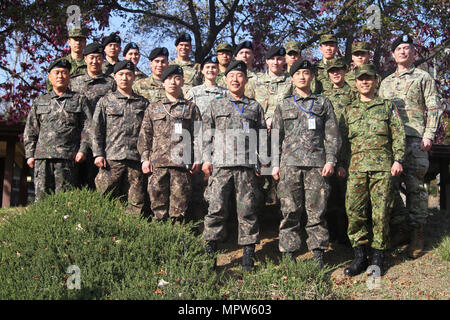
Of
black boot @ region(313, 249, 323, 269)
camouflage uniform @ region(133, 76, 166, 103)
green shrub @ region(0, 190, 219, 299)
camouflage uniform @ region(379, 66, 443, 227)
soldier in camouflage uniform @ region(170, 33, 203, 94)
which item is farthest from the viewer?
soldier in camouflage uniform @ region(170, 33, 203, 94)

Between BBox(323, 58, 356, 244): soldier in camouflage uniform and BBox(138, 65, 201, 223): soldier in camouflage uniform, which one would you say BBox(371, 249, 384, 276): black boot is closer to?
BBox(323, 58, 356, 244): soldier in camouflage uniform

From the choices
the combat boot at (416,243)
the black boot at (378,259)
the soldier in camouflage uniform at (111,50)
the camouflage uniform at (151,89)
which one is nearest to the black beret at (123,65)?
the camouflage uniform at (151,89)

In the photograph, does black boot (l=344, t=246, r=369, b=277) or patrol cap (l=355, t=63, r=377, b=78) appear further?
patrol cap (l=355, t=63, r=377, b=78)

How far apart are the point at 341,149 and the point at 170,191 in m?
2.05

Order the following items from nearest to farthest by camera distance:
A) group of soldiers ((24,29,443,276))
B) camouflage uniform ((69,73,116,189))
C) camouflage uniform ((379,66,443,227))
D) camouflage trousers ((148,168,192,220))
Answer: group of soldiers ((24,29,443,276)) < camouflage trousers ((148,168,192,220)) < camouflage uniform ((379,66,443,227)) < camouflage uniform ((69,73,116,189))

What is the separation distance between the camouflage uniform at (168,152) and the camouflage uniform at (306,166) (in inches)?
40.9

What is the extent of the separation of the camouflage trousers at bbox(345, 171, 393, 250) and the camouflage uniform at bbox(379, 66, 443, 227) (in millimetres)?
658

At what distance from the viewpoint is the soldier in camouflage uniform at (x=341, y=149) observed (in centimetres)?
557

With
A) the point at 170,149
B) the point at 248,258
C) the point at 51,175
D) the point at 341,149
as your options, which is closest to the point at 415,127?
the point at 341,149

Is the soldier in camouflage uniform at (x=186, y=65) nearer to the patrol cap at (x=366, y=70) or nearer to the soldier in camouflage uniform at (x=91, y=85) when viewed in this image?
the soldier in camouflage uniform at (x=91, y=85)

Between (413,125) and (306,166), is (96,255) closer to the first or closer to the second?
(306,166)

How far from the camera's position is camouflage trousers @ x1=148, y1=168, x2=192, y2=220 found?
5211 mm

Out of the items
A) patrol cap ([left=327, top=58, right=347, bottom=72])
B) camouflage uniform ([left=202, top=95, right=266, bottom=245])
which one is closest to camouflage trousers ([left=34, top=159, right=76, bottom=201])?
camouflage uniform ([left=202, top=95, right=266, bottom=245])
